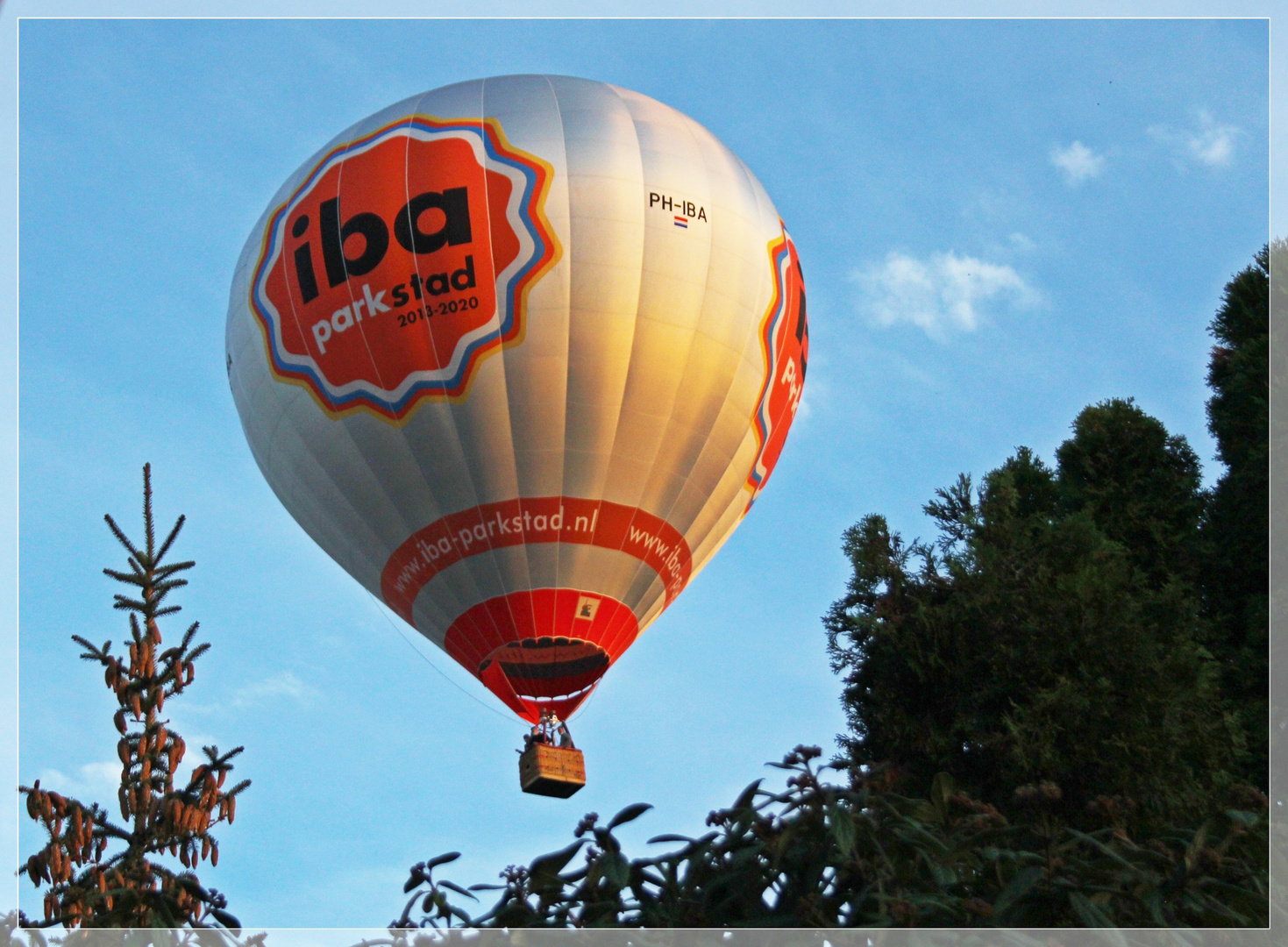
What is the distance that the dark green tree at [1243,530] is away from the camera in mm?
19516

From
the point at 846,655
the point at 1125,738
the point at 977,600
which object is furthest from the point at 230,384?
the point at 1125,738

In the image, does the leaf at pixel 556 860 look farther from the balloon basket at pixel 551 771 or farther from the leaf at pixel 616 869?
the balloon basket at pixel 551 771

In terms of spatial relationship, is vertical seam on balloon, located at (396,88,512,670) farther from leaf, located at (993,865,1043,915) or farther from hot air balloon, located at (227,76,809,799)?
leaf, located at (993,865,1043,915)

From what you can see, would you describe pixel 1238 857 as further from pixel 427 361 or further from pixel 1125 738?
pixel 427 361

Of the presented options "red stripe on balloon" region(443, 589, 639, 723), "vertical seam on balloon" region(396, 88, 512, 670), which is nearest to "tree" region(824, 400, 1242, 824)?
"red stripe on balloon" region(443, 589, 639, 723)

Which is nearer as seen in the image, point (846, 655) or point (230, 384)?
point (846, 655)

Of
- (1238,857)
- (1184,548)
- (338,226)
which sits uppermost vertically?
(338,226)

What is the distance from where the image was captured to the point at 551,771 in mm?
21406

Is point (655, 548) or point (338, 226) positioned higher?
point (338, 226)

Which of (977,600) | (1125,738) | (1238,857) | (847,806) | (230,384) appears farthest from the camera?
(230,384)

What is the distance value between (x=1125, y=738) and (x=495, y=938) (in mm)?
15433

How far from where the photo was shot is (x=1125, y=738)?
56.3ft

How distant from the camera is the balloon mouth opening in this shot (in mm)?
21484

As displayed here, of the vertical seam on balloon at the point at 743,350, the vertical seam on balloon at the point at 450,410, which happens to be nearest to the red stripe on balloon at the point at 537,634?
the vertical seam on balloon at the point at 450,410
